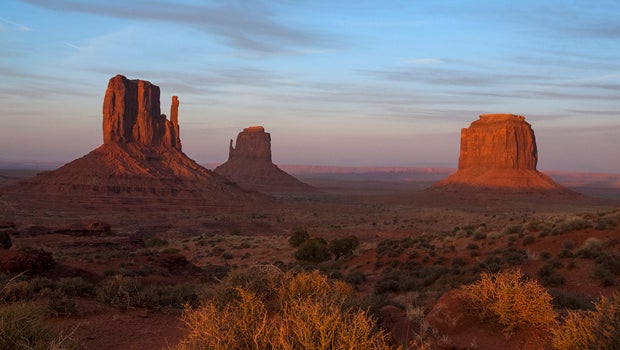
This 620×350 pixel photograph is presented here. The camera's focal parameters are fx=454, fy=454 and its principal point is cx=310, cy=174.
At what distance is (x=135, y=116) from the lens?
8431 cm

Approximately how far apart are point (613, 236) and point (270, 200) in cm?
6848

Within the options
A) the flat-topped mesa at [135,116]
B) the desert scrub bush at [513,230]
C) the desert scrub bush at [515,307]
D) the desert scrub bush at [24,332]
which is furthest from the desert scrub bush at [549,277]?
the flat-topped mesa at [135,116]

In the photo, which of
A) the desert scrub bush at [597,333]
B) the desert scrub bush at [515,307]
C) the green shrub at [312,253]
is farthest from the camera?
the green shrub at [312,253]

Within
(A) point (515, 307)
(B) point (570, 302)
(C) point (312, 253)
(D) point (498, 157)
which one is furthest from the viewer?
(D) point (498, 157)

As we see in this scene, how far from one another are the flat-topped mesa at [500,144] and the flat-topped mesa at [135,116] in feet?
241

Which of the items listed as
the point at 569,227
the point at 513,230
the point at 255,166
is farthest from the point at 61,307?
the point at 255,166

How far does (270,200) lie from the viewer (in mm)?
82938

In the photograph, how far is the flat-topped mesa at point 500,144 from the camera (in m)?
110

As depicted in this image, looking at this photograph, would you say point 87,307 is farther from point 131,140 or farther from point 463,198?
point 463,198

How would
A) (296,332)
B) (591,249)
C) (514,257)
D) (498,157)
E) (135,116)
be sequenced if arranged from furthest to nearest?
(498,157), (135,116), (514,257), (591,249), (296,332)

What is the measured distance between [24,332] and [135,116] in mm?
84523

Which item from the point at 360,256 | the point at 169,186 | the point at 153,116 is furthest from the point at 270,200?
the point at 360,256

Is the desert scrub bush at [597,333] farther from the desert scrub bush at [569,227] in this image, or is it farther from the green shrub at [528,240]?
the desert scrub bush at [569,227]

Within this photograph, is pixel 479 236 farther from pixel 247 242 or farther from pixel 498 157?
pixel 498 157
